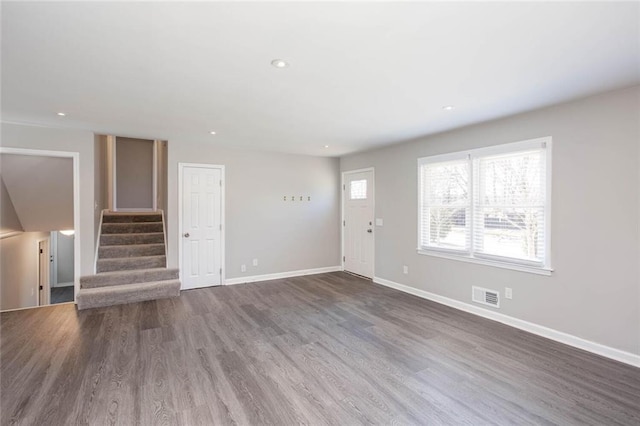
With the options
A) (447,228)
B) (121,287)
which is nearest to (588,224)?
(447,228)

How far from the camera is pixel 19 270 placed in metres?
5.48

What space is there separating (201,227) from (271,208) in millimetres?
1340

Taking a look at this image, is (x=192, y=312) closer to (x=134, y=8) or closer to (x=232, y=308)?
(x=232, y=308)

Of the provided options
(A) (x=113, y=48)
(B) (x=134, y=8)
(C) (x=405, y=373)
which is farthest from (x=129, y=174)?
(C) (x=405, y=373)

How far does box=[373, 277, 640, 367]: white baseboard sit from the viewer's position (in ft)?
9.11

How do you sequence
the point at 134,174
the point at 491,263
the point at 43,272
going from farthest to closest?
1. the point at 134,174
2. the point at 43,272
3. the point at 491,263

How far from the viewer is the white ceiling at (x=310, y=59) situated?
5.57ft

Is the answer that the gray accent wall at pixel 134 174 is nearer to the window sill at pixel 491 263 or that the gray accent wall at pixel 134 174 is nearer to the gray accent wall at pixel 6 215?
the gray accent wall at pixel 6 215

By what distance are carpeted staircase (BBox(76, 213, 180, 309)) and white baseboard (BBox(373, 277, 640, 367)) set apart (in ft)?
13.4

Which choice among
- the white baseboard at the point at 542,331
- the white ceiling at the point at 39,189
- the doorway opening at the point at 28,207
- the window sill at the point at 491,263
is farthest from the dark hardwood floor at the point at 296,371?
the white ceiling at the point at 39,189

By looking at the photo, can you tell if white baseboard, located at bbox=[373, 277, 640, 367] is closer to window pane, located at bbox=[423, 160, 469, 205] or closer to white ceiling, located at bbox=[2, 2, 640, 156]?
window pane, located at bbox=[423, 160, 469, 205]

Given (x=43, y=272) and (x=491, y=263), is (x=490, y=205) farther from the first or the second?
(x=43, y=272)

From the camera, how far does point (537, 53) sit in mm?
2119

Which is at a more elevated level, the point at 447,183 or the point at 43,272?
the point at 447,183
